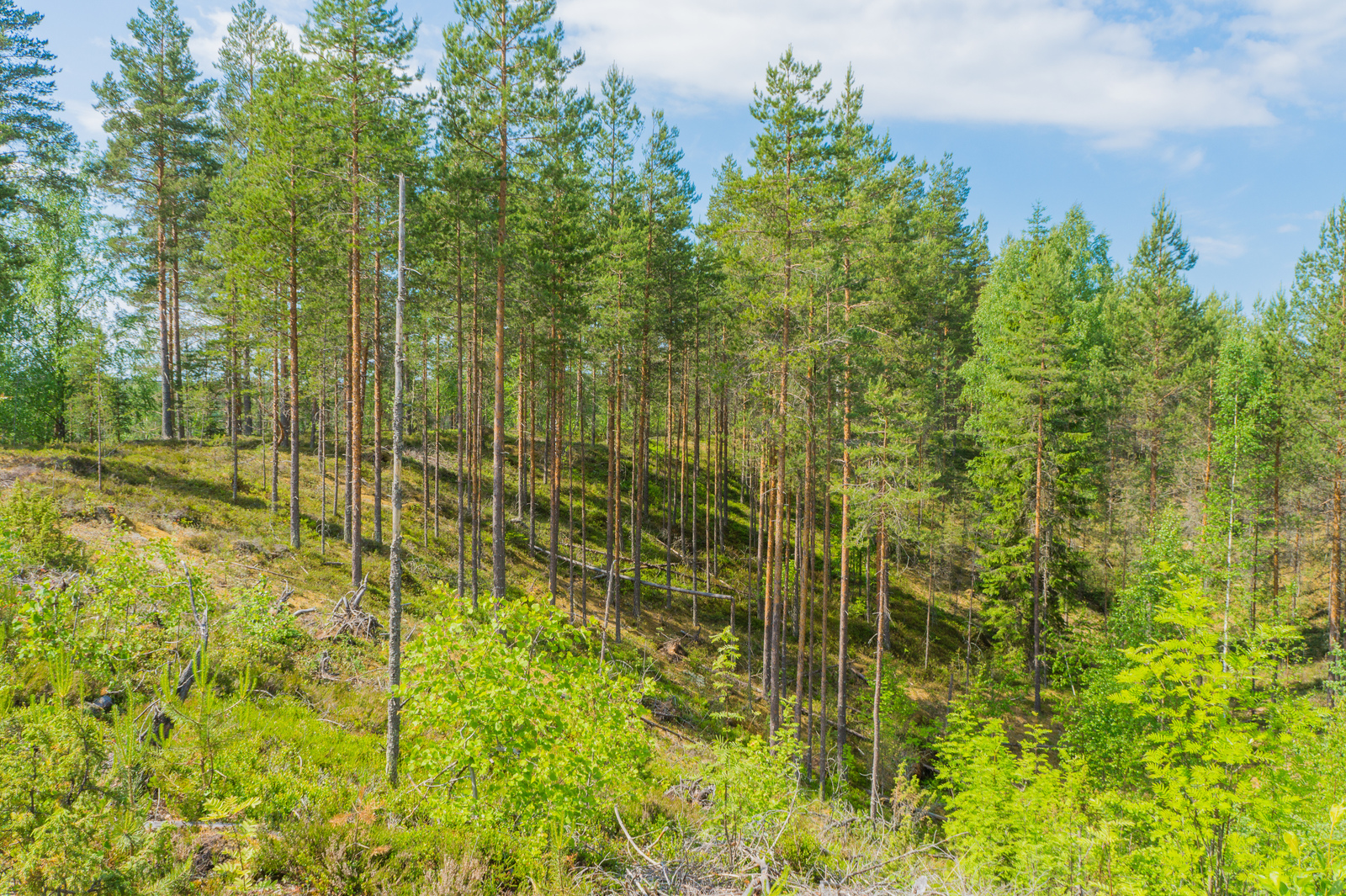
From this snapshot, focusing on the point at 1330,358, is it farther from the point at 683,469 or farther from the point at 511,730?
the point at 511,730

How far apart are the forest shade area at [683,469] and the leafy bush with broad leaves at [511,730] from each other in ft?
0.18

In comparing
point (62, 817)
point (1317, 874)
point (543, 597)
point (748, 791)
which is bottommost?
point (748, 791)

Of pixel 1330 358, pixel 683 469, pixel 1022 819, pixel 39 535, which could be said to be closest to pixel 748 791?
pixel 1022 819

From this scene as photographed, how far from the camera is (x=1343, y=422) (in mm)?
23328

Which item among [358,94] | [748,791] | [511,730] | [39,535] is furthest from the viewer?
[358,94]

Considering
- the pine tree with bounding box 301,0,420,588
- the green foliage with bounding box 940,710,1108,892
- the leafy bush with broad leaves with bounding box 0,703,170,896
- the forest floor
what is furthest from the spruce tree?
the green foliage with bounding box 940,710,1108,892

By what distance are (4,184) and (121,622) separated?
21.7 metres

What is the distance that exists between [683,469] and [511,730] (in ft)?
80.3

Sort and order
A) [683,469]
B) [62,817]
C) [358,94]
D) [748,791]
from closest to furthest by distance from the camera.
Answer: [62,817]
[748,791]
[358,94]
[683,469]

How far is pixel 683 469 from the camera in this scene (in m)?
30.0

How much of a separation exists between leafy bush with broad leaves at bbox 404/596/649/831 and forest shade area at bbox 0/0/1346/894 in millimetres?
53

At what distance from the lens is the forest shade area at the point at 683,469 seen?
18.9 feet

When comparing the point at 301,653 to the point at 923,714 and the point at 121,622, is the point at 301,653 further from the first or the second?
the point at 923,714

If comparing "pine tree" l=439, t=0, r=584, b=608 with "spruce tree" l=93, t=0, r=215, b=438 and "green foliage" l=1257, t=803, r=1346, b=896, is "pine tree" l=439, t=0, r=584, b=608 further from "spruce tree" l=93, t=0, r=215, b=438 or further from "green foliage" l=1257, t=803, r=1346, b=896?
"spruce tree" l=93, t=0, r=215, b=438
